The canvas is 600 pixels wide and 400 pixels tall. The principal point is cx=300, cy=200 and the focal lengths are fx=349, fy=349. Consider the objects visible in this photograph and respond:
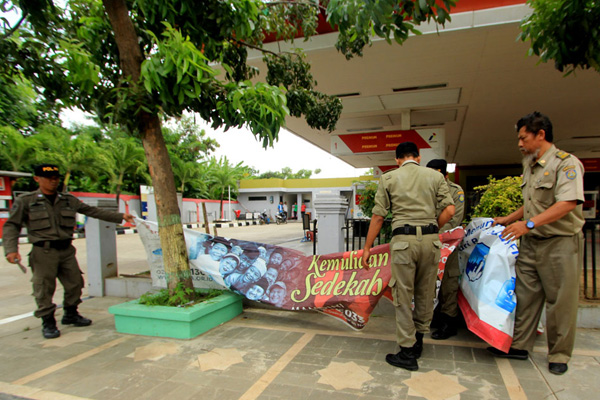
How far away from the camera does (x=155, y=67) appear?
3047 mm

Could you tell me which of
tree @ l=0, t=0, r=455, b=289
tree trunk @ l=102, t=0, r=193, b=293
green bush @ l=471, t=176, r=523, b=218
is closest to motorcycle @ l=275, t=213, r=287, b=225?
tree @ l=0, t=0, r=455, b=289

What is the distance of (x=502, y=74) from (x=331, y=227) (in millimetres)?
4462

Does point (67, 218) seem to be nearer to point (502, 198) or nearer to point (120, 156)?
point (502, 198)

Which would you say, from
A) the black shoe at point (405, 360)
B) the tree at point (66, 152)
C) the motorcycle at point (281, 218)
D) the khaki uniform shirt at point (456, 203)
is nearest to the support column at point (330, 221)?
the khaki uniform shirt at point (456, 203)

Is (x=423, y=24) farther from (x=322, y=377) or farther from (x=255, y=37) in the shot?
(x=322, y=377)

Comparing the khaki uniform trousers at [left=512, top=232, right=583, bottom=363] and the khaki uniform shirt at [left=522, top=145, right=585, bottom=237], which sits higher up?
the khaki uniform shirt at [left=522, top=145, right=585, bottom=237]

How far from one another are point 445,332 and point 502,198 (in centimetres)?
183

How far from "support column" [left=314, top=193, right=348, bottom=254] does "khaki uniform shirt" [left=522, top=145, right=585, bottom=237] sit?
2321 mm

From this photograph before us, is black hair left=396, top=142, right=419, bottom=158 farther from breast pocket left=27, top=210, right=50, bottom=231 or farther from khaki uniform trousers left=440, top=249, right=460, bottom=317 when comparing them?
breast pocket left=27, top=210, right=50, bottom=231

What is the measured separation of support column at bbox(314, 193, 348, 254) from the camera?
4715 millimetres

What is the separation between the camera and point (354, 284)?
3.52 metres

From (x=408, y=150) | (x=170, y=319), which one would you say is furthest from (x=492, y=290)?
(x=170, y=319)

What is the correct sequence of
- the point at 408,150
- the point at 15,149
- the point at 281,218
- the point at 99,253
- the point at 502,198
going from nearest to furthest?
the point at 408,150, the point at 502,198, the point at 99,253, the point at 15,149, the point at 281,218

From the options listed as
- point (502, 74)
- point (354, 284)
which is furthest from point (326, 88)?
point (354, 284)
